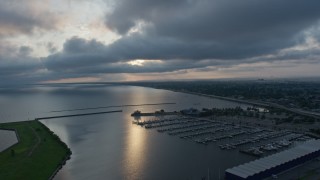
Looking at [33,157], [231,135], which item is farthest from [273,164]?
[33,157]

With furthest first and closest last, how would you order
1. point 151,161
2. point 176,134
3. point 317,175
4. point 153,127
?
point 153,127 → point 176,134 → point 151,161 → point 317,175

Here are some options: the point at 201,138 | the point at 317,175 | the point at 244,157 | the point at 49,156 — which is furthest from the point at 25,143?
the point at 317,175

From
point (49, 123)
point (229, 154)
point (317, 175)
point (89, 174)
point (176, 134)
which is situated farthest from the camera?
point (49, 123)

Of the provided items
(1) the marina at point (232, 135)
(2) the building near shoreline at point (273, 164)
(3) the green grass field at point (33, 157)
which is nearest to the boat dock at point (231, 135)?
(1) the marina at point (232, 135)

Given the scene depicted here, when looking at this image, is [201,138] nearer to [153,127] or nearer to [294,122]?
[153,127]

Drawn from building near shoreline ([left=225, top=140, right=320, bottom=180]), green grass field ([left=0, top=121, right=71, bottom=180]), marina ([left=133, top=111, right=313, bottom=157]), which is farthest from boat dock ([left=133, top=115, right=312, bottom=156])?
green grass field ([left=0, top=121, right=71, bottom=180])

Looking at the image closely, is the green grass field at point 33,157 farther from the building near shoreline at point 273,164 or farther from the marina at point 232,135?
the building near shoreline at point 273,164
